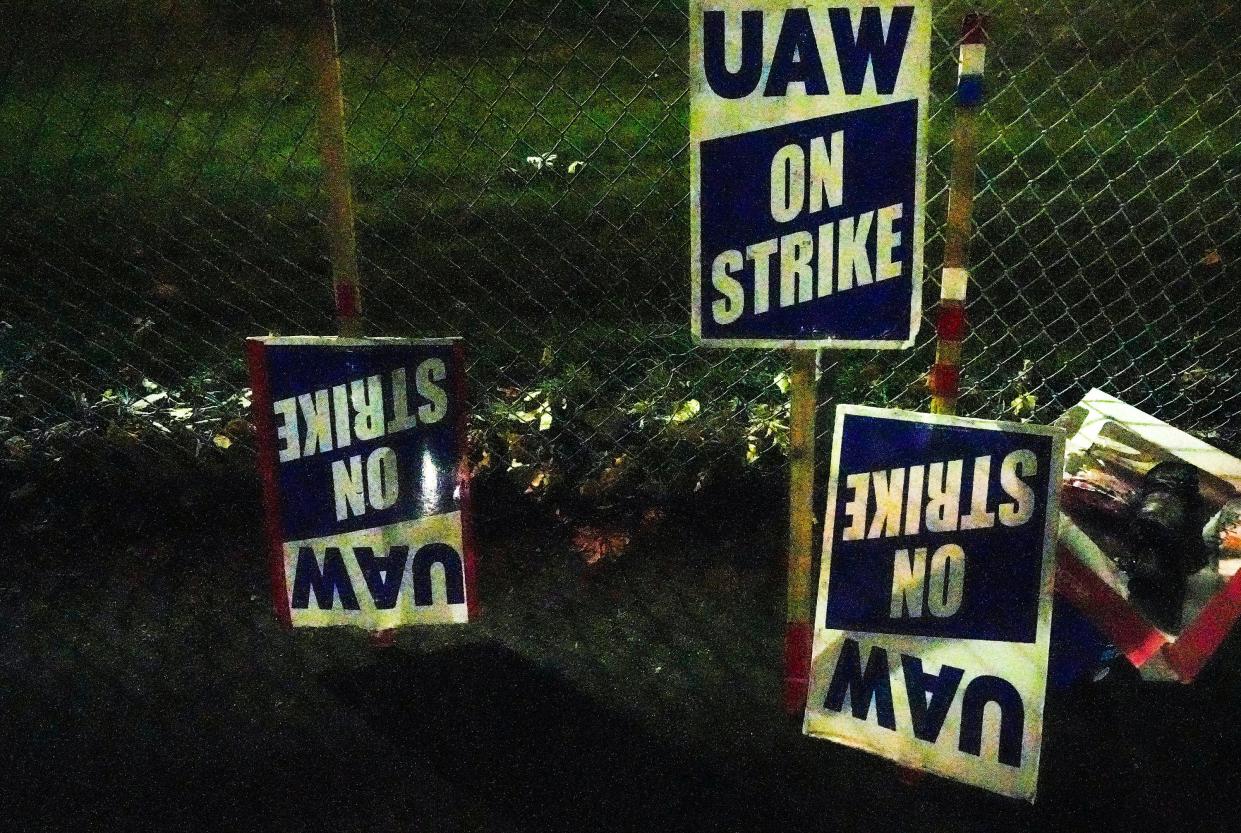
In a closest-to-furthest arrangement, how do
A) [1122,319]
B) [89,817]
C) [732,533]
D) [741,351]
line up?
[89,817], [732,533], [741,351], [1122,319]

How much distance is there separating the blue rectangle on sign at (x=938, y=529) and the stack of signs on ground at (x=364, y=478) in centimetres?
97

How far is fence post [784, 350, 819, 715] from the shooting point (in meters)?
2.42

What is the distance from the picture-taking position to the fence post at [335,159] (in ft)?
7.98

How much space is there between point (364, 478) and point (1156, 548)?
2.00 meters

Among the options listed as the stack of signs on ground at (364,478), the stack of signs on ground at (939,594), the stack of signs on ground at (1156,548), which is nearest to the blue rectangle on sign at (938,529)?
the stack of signs on ground at (939,594)

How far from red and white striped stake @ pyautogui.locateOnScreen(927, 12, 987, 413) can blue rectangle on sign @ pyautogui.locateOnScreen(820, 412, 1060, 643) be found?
143 millimetres

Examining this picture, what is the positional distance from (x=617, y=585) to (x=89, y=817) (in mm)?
1547

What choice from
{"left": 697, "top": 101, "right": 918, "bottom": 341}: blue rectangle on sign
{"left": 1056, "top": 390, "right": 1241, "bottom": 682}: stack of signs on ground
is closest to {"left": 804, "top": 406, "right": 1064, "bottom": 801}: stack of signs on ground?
{"left": 697, "top": 101, "right": 918, "bottom": 341}: blue rectangle on sign

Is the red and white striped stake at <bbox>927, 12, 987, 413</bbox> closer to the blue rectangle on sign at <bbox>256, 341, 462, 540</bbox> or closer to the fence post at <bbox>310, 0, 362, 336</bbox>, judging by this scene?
the blue rectangle on sign at <bbox>256, 341, 462, 540</bbox>

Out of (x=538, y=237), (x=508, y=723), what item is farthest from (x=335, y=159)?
(x=538, y=237)

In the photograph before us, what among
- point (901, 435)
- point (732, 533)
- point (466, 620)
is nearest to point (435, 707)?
point (466, 620)

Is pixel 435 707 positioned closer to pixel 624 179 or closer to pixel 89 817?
pixel 89 817

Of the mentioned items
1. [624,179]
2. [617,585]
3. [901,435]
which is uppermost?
[624,179]

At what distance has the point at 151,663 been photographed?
3.08 m
